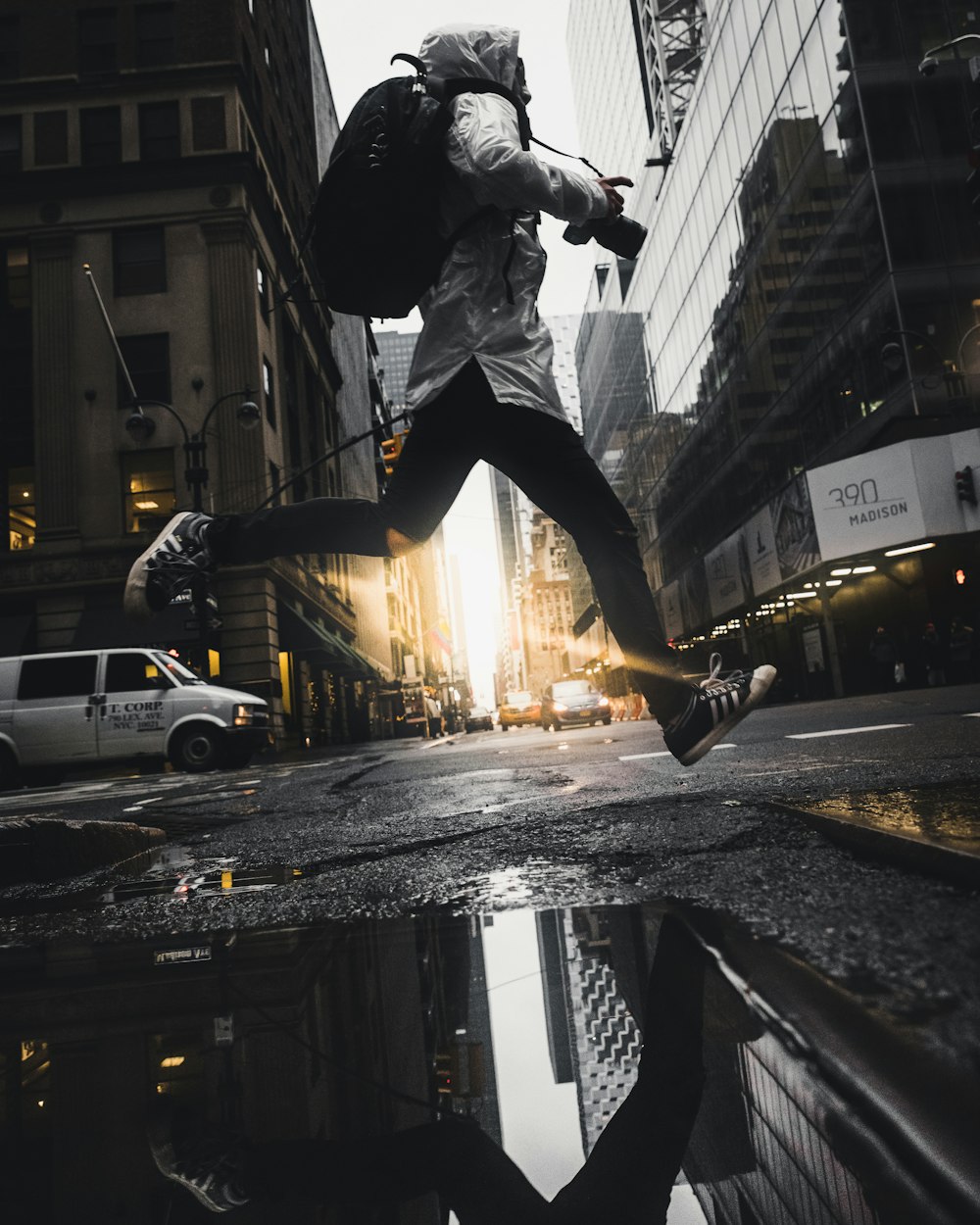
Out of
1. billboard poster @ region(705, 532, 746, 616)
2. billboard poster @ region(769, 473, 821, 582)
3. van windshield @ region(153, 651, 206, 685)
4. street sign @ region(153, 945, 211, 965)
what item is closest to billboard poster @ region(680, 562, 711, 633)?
billboard poster @ region(705, 532, 746, 616)

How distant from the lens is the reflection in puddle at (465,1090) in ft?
2.11

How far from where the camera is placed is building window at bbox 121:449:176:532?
22.9 metres

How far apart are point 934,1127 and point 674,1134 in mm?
208

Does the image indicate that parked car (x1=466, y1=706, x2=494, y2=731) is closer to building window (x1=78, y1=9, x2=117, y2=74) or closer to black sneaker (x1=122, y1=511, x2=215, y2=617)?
building window (x1=78, y1=9, x2=117, y2=74)

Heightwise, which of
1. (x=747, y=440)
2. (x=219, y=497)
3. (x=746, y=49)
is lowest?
(x=219, y=497)

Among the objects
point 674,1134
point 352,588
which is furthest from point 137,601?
point 352,588

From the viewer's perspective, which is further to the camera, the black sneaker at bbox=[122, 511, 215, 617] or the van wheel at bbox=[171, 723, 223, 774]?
the van wheel at bbox=[171, 723, 223, 774]

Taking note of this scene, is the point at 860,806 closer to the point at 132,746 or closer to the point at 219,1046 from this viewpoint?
the point at 219,1046

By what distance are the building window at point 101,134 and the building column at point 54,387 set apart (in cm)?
276

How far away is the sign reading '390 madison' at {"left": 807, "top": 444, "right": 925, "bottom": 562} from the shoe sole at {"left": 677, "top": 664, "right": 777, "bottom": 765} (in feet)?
63.3

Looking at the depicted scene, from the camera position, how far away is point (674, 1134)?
728mm

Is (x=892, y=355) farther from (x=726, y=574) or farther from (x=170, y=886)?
(x=170, y=886)

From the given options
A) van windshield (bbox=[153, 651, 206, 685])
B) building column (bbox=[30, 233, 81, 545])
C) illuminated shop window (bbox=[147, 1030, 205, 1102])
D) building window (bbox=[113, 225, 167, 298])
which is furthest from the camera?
building window (bbox=[113, 225, 167, 298])

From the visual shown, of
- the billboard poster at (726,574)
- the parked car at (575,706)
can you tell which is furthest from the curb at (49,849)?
the billboard poster at (726,574)
